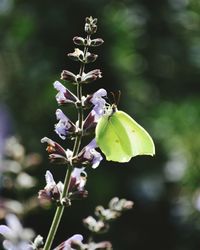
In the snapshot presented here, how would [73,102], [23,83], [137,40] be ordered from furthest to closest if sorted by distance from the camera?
[137,40] → [23,83] → [73,102]

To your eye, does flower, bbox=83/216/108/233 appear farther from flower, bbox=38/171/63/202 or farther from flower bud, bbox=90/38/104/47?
flower bud, bbox=90/38/104/47

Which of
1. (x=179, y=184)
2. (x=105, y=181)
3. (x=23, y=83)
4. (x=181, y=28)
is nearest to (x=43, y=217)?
(x=105, y=181)

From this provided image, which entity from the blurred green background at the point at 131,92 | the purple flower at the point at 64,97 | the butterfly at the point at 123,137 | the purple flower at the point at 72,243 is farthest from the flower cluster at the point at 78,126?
the blurred green background at the point at 131,92

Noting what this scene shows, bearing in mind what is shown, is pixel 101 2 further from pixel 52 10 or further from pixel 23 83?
pixel 23 83

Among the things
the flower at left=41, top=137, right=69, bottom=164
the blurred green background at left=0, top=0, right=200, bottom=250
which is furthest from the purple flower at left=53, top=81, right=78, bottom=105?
the blurred green background at left=0, top=0, right=200, bottom=250

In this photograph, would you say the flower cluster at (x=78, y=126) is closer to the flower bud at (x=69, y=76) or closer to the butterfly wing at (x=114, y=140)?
the flower bud at (x=69, y=76)
